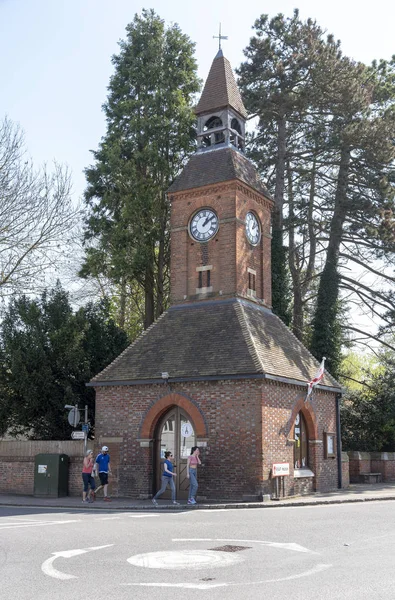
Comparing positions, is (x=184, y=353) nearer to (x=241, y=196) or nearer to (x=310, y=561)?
(x=241, y=196)

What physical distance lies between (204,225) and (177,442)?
883 centimetres

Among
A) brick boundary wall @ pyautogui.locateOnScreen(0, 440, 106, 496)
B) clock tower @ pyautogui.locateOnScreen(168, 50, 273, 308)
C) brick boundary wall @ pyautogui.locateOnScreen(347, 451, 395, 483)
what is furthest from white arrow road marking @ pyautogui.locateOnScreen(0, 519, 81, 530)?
brick boundary wall @ pyautogui.locateOnScreen(347, 451, 395, 483)

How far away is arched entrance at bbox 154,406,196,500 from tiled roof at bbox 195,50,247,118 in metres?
13.3

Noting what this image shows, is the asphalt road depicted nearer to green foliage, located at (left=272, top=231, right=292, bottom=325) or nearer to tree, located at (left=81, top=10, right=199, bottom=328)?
green foliage, located at (left=272, top=231, right=292, bottom=325)

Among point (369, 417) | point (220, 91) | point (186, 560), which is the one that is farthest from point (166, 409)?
point (220, 91)

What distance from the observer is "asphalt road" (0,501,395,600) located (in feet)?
23.8

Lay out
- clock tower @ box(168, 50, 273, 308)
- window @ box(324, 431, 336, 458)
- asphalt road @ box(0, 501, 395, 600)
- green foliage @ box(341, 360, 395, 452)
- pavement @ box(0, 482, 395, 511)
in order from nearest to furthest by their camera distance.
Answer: asphalt road @ box(0, 501, 395, 600) < pavement @ box(0, 482, 395, 511) < window @ box(324, 431, 336, 458) < clock tower @ box(168, 50, 273, 308) < green foliage @ box(341, 360, 395, 452)

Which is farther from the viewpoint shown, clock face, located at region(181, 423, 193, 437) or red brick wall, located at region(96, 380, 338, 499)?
clock face, located at region(181, 423, 193, 437)

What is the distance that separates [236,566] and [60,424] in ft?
61.8

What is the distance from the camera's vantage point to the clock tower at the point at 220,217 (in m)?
25.1

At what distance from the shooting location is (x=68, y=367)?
26719 mm

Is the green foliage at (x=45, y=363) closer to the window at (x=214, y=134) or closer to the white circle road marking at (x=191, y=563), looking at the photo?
the window at (x=214, y=134)

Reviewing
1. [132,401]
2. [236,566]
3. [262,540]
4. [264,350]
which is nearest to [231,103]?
[264,350]

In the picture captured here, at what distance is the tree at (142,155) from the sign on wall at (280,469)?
12.4 m
